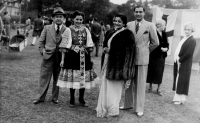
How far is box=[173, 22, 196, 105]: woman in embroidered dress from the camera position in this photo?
17.0 ft

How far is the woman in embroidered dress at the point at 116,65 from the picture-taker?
3934 mm

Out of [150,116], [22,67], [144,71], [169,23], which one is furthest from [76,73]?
[169,23]

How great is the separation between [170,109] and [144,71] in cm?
133

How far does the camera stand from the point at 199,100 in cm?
604

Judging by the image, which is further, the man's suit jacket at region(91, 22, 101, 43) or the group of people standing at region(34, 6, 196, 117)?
the man's suit jacket at region(91, 22, 101, 43)

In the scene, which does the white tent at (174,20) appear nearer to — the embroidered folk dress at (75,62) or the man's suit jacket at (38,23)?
the man's suit jacket at (38,23)

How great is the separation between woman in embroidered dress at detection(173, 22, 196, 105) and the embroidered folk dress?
2.30 m

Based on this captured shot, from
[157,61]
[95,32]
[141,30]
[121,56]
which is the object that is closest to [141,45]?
[141,30]

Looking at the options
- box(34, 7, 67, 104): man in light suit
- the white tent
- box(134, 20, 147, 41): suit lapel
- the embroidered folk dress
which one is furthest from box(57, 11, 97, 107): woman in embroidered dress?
the white tent

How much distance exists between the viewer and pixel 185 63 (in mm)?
5273

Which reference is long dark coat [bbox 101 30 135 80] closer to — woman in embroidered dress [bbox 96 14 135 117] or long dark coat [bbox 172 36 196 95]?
woman in embroidered dress [bbox 96 14 135 117]

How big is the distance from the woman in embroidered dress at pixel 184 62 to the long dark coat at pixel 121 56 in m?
1.79

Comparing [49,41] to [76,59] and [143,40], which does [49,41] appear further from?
[143,40]

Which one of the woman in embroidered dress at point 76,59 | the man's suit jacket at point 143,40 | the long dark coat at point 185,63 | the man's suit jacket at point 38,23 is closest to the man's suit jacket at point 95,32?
the man's suit jacket at point 38,23
